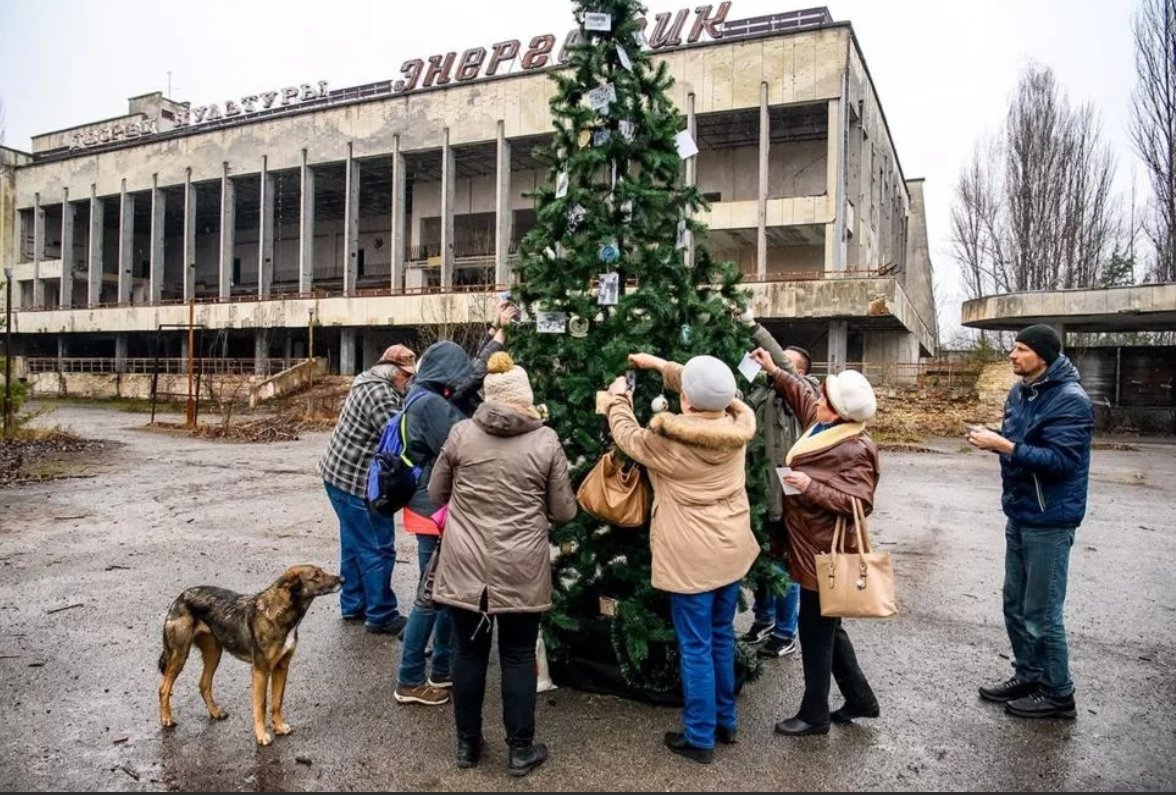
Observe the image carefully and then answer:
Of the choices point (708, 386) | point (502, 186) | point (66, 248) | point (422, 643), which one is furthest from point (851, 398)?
point (66, 248)

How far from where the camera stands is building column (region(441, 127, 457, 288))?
38969mm

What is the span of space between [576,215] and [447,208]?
36688mm

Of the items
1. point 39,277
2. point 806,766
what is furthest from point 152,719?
→ point 39,277

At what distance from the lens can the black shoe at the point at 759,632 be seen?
5.27m

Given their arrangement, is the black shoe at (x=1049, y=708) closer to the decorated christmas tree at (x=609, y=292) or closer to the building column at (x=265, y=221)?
the decorated christmas tree at (x=609, y=292)

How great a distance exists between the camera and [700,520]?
3670 mm

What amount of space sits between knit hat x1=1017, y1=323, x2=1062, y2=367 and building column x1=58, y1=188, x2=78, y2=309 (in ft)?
197

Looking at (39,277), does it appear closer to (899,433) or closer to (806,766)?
(899,433)

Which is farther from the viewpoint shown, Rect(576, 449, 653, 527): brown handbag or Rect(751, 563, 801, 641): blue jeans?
Rect(751, 563, 801, 641): blue jeans

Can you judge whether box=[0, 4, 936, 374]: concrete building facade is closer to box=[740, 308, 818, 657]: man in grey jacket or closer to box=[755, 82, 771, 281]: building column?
box=[755, 82, 771, 281]: building column

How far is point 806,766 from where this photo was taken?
368 cm

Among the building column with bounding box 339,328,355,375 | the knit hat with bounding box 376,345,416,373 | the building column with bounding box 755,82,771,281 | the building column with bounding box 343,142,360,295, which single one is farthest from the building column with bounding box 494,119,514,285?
the knit hat with bounding box 376,345,416,373

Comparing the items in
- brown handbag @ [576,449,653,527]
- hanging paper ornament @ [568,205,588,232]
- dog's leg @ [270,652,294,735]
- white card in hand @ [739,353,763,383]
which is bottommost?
dog's leg @ [270,652,294,735]

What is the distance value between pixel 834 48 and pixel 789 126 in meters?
4.73
